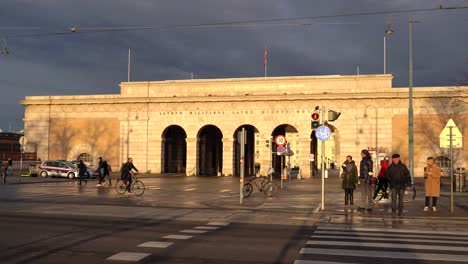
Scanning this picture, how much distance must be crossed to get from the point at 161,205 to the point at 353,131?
3510cm

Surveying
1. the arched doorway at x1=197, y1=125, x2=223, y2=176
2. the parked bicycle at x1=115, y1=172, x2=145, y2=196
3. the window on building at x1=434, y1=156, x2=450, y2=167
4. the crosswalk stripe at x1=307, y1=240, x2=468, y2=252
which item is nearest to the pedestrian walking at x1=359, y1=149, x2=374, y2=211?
the crosswalk stripe at x1=307, y1=240, x2=468, y2=252

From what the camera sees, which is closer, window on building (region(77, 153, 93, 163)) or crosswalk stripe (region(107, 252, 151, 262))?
crosswalk stripe (region(107, 252, 151, 262))

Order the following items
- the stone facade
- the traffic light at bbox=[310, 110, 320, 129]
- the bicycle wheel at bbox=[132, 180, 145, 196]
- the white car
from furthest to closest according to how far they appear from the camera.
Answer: the stone facade, the white car, the bicycle wheel at bbox=[132, 180, 145, 196], the traffic light at bbox=[310, 110, 320, 129]

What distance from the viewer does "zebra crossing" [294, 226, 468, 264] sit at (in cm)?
932

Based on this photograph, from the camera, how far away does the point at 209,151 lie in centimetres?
6538

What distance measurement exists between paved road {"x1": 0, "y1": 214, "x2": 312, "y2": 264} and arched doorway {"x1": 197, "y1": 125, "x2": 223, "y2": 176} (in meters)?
43.1

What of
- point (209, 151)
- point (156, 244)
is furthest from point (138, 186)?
point (209, 151)

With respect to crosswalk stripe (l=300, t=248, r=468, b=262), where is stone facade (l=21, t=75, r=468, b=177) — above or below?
above

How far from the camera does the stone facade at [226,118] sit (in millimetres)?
50594

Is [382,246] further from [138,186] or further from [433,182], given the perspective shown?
[138,186]

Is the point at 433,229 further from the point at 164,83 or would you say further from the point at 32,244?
the point at 164,83

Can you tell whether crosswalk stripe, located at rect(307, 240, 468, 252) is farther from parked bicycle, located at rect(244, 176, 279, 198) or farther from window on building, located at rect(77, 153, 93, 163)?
window on building, located at rect(77, 153, 93, 163)

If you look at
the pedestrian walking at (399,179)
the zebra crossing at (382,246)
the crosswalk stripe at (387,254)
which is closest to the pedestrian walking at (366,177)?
the pedestrian walking at (399,179)

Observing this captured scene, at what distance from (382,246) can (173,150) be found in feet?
175
